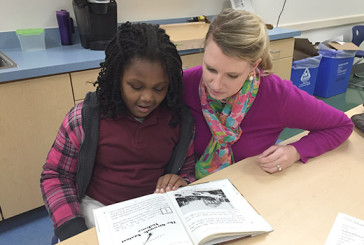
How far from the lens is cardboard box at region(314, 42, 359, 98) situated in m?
3.32

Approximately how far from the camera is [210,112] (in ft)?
3.58

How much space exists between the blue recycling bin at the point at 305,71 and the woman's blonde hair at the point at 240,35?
225 cm

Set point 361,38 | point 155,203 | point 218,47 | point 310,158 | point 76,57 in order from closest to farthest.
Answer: point 155,203 < point 218,47 < point 310,158 < point 76,57 < point 361,38

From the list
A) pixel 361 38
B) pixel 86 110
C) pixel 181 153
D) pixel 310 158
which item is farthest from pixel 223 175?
pixel 361 38

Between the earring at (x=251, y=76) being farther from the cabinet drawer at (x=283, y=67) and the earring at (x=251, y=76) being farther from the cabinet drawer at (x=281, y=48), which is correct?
the cabinet drawer at (x=283, y=67)

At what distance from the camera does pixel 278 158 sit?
0.98 meters

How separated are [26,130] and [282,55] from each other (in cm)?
208

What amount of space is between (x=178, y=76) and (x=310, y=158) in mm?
525

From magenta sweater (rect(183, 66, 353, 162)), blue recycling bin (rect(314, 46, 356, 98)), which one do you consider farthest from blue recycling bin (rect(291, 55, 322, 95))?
magenta sweater (rect(183, 66, 353, 162))

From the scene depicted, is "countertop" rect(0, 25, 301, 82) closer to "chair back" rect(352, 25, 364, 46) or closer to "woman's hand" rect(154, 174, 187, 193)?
"woman's hand" rect(154, 174, 187, 193)

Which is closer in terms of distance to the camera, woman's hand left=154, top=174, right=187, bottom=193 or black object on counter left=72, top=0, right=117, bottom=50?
woman's hand left=154, top=174, right=187, bottom=193

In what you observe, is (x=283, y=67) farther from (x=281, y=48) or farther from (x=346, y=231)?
(x=346, y=231)

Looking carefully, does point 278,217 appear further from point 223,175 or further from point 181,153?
point 181,153

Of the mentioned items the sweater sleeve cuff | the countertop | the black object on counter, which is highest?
the black object on counter
